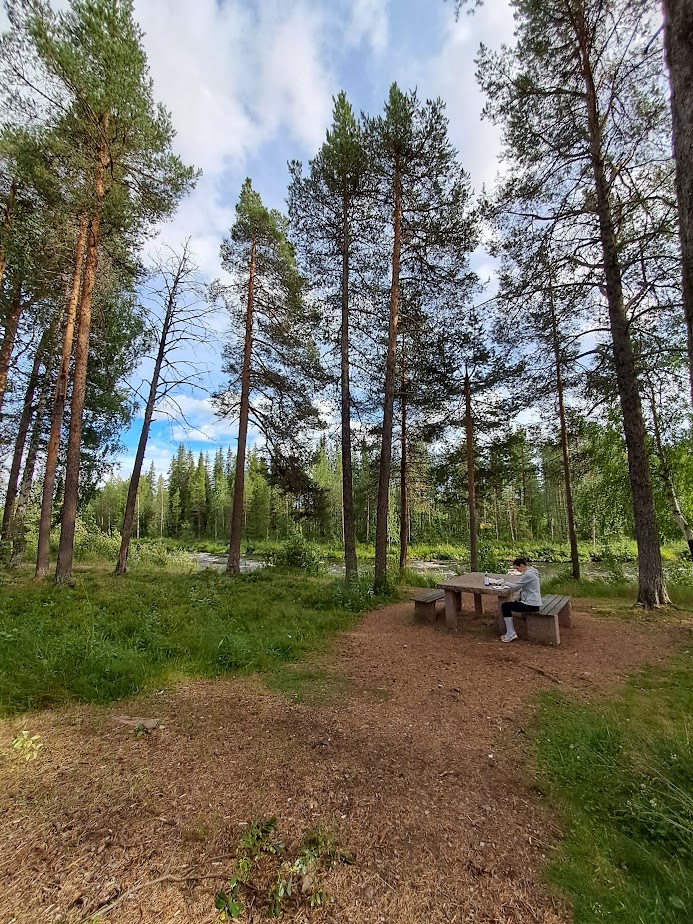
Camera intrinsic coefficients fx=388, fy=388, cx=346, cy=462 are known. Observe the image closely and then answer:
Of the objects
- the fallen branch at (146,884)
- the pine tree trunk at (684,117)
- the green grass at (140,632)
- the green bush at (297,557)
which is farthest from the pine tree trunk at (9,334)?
the pine tree trunk at (684,117)

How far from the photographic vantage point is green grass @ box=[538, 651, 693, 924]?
1.70 m

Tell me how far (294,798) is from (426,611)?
15.4 feet

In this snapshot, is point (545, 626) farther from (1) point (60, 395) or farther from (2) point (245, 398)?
(1) point (60, 395)

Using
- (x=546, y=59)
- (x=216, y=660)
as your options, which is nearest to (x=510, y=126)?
(x=546, y=59)

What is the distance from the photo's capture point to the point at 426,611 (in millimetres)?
6727

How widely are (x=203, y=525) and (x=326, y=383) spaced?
1938 inches

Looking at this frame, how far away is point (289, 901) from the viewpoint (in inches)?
67.9

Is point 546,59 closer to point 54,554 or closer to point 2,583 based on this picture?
point 2,583

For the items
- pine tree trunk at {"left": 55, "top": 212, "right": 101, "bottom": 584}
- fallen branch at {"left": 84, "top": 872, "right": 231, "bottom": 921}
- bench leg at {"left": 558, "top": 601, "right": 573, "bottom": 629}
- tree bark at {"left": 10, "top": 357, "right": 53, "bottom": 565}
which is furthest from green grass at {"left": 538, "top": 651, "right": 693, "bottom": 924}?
tree bark at {"left": 10, "top": 357, "right": 53, "bottom": 565}

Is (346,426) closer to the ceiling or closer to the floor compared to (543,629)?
closer to the ceiling

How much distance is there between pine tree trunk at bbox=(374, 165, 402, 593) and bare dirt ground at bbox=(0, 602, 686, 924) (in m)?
4.75

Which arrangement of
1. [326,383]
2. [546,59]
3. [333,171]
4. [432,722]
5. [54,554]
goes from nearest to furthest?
[432,722], [546,59], [333,171], [326,383], [54,554]

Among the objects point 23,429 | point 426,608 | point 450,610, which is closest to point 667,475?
point 450,610

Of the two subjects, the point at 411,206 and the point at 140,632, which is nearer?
the point at 140,632
